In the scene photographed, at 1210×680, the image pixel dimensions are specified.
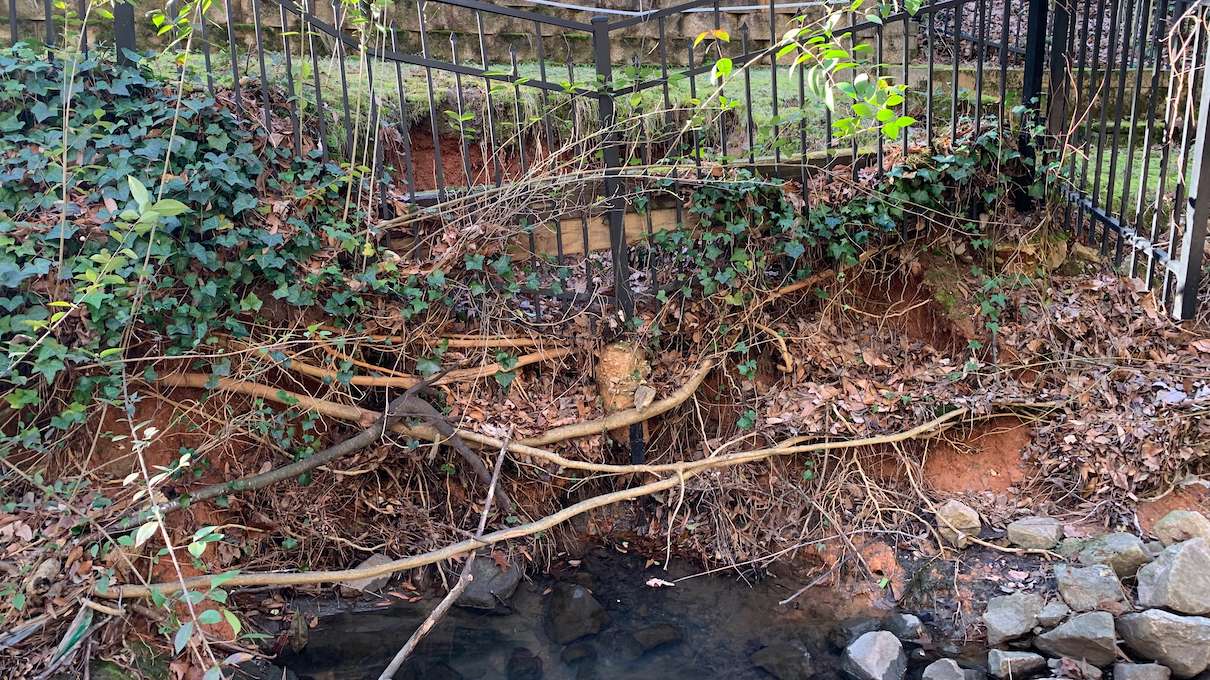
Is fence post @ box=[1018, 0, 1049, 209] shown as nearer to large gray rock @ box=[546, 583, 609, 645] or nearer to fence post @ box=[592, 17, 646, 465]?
fence post @ box=[592, 17, 646, 465]

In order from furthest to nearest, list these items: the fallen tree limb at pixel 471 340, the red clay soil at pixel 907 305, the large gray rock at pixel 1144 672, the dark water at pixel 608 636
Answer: the red clay soil at pixel 907 305, the fallen tree limb at pixel 471 340, the dark water at pixel 608 636, the large gray rock at pixel 1144 672

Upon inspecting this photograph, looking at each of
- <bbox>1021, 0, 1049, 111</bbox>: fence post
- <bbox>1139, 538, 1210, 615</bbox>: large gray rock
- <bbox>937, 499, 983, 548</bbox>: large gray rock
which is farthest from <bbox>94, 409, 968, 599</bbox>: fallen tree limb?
<bbox>1021, 0, 1049, 111</bbox>: fence post

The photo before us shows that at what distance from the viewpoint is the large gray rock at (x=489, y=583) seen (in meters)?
4.46


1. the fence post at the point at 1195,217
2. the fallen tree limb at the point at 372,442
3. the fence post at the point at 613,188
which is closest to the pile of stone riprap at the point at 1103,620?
the fence post at the point at 1195,217

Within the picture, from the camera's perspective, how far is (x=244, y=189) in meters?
4.09

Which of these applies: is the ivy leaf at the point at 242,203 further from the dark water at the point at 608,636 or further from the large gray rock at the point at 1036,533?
the large gray rock at the point at 1036,533

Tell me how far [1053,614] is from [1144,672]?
40 cm

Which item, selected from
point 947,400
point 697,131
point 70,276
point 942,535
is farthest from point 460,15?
point 942,535

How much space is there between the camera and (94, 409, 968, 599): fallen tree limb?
3.68m

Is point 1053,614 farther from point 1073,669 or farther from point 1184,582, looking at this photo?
point 1184,582

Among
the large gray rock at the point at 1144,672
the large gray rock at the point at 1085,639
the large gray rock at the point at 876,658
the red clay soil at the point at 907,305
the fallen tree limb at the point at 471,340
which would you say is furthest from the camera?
the red clay soil at the point at 907,305

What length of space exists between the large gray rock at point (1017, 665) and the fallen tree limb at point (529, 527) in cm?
127

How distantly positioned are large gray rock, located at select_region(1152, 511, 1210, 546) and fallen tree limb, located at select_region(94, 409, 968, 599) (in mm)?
1040

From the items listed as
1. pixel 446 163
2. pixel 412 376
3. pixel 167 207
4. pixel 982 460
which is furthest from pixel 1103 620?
pixel 446 163
